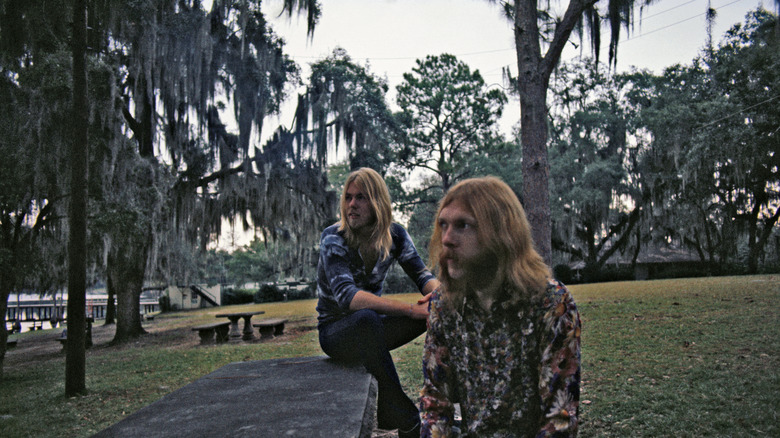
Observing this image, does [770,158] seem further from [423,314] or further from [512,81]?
[423,314]

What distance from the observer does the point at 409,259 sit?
2.84 metres

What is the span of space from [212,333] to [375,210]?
977 centimetres

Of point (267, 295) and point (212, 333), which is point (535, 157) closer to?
point (212, 333)

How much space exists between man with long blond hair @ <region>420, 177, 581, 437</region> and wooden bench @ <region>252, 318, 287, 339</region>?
8732 mm

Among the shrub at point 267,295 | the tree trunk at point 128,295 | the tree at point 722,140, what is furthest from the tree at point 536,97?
the shrub at point 267,295

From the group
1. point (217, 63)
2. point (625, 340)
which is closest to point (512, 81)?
point (625, 340)

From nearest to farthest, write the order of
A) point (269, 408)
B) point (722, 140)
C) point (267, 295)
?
point (269, 408)
point (722, 140)
point (267, 295)

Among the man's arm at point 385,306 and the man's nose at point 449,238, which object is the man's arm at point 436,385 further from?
the man's arm at point 385,306

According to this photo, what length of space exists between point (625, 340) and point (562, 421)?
570cm

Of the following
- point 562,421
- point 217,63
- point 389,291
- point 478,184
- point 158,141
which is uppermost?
point 217,63

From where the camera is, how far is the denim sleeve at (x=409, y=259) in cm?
280

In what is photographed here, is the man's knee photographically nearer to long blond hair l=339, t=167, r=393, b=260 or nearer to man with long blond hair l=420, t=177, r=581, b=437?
long blond hair l=339, t=167, r=393, b=260

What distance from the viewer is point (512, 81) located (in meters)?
9.34

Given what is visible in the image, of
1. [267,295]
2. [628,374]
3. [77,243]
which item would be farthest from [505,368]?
[267,295]
